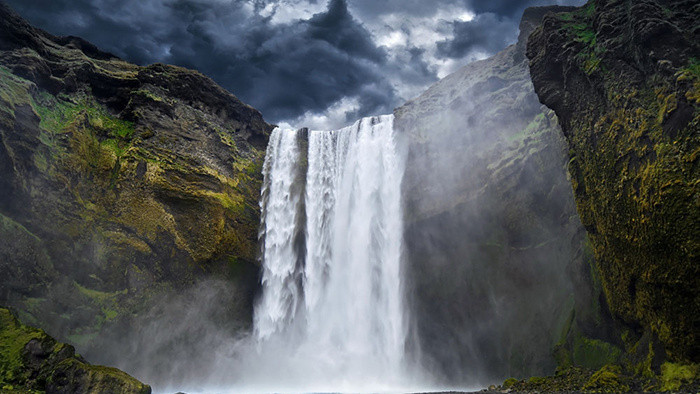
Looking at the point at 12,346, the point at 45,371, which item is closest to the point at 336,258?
the point at 45,371

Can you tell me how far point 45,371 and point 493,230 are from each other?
68.7 ft

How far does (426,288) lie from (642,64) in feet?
54.1

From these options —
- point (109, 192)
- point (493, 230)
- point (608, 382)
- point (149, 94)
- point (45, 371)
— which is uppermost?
point (149, 94)

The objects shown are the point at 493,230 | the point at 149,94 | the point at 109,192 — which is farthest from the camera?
the point at 149,94

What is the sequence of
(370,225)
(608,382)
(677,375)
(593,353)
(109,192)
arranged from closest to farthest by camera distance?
(677,375) → (608,382) → (593,353) → (109,192) → (370,225)

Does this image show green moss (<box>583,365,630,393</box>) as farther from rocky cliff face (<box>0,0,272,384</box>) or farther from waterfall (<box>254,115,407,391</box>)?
rocky cliff face (<box>0,0,272,384</box>)

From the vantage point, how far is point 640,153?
1084 cm

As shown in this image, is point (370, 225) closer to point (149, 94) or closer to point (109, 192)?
point (109, 192)

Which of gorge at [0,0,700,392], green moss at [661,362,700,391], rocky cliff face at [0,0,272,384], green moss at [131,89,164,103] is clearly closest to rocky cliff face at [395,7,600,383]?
gorge at [0,0,700,392]

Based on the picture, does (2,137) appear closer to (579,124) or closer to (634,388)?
(579,124)

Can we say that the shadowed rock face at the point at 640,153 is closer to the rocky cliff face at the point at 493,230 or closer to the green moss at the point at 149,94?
the rocky cliff face at the point at 493,230

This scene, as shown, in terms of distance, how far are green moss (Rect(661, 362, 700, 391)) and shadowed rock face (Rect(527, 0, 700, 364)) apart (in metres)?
0.21

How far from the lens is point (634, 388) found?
10352mm

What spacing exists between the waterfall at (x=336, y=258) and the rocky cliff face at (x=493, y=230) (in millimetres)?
1796
